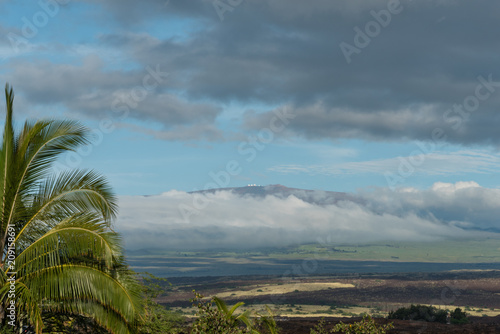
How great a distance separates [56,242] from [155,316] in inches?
273

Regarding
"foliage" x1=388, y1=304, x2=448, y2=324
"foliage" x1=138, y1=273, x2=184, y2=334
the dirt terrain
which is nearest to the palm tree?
"foliage" x1=138, y1=273, x2=184, y2=334

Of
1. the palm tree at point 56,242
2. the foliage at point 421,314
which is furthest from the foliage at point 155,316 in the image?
the foliage at point 421,314

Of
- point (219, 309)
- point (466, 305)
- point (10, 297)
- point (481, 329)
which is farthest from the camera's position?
point (466, 305)

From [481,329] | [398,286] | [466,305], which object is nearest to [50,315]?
[481,329]

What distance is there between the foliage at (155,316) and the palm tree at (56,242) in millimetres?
4704

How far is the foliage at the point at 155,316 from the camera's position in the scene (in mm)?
19438

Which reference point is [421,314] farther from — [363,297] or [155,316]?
[363,297]

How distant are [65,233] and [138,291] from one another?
2.23 m

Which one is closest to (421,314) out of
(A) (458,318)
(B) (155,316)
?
(A) (458,318)

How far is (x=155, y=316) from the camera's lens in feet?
65.1

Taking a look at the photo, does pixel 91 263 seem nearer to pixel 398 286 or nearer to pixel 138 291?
pixel 138 291

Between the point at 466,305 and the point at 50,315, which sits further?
the point at 466,305

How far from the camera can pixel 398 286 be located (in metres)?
118

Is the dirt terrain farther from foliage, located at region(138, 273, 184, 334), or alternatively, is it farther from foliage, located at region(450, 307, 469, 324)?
foliage, located at region(138, 273, 184, 334)
